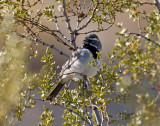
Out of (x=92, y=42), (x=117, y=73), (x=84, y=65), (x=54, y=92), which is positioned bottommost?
(x=117, y=73)

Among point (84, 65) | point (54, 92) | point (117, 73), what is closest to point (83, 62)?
point (84, 65)

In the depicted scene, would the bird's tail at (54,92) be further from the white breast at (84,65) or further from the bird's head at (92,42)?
the bird's head at (92,42)

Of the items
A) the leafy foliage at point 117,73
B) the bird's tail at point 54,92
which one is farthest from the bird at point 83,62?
the leafy foliage at point 117,73

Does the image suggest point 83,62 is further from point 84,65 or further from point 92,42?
point 92,42

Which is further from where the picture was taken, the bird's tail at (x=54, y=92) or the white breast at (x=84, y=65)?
the white breast at (x=84, y=65)

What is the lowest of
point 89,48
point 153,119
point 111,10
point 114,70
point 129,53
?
point 153,119

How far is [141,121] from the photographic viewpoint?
70.9 inches

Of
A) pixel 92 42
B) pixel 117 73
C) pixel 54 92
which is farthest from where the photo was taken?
pixel 92 42

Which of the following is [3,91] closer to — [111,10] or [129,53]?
[129,53]

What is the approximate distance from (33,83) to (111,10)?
1145mm

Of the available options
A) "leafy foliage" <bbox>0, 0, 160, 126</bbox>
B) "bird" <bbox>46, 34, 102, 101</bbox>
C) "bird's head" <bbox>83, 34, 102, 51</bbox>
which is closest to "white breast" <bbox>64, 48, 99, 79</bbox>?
"bird" <bbox>46, 34, 102, 101</bbox>

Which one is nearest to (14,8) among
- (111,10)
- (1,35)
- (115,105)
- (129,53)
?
(1,35)

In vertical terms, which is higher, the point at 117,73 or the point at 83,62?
the point at 83,62

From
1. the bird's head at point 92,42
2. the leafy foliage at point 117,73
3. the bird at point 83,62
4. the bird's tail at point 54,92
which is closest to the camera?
the leafy foliage at point 117,73
